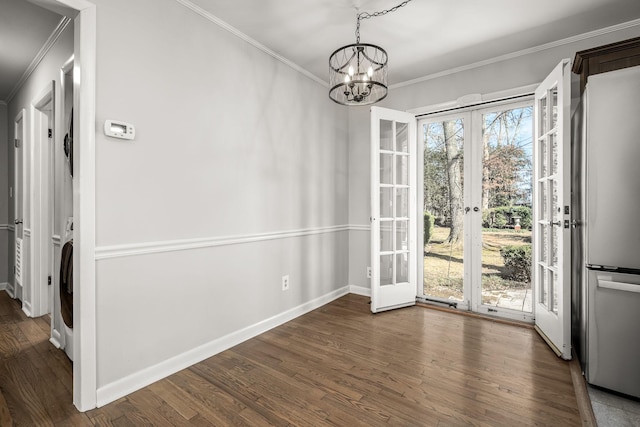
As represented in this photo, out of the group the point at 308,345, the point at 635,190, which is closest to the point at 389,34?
the point at 635,190

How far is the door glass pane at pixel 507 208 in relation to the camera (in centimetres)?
295

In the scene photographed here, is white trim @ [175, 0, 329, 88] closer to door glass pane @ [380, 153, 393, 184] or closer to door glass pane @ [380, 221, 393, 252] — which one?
door glass pane @ [380, 153, 393, 184]

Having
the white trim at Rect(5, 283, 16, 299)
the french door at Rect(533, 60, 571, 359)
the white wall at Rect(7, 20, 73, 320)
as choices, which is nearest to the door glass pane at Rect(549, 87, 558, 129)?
the french door at Rect(533, 60, 571, 359)

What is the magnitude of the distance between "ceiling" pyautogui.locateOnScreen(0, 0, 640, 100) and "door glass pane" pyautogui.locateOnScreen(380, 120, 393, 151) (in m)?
0.63

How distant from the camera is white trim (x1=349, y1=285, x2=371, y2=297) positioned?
3.78 m

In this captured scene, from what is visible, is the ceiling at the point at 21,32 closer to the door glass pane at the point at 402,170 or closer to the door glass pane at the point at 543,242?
the door glass pane at the point at 402,170

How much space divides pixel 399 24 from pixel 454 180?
5.53 ft

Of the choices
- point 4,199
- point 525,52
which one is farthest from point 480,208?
point 4,199

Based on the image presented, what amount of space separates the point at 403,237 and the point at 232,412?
7.91 ft

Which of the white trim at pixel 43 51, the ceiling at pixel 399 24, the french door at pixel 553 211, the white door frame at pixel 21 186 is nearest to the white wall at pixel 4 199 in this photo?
the white door frame at pixel 21 186

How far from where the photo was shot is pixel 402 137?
340 cm

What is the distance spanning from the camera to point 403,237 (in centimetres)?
341

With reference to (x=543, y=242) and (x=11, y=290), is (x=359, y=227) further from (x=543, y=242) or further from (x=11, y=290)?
(x=11, y=290)

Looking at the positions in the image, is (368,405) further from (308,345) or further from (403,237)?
(403,237)
